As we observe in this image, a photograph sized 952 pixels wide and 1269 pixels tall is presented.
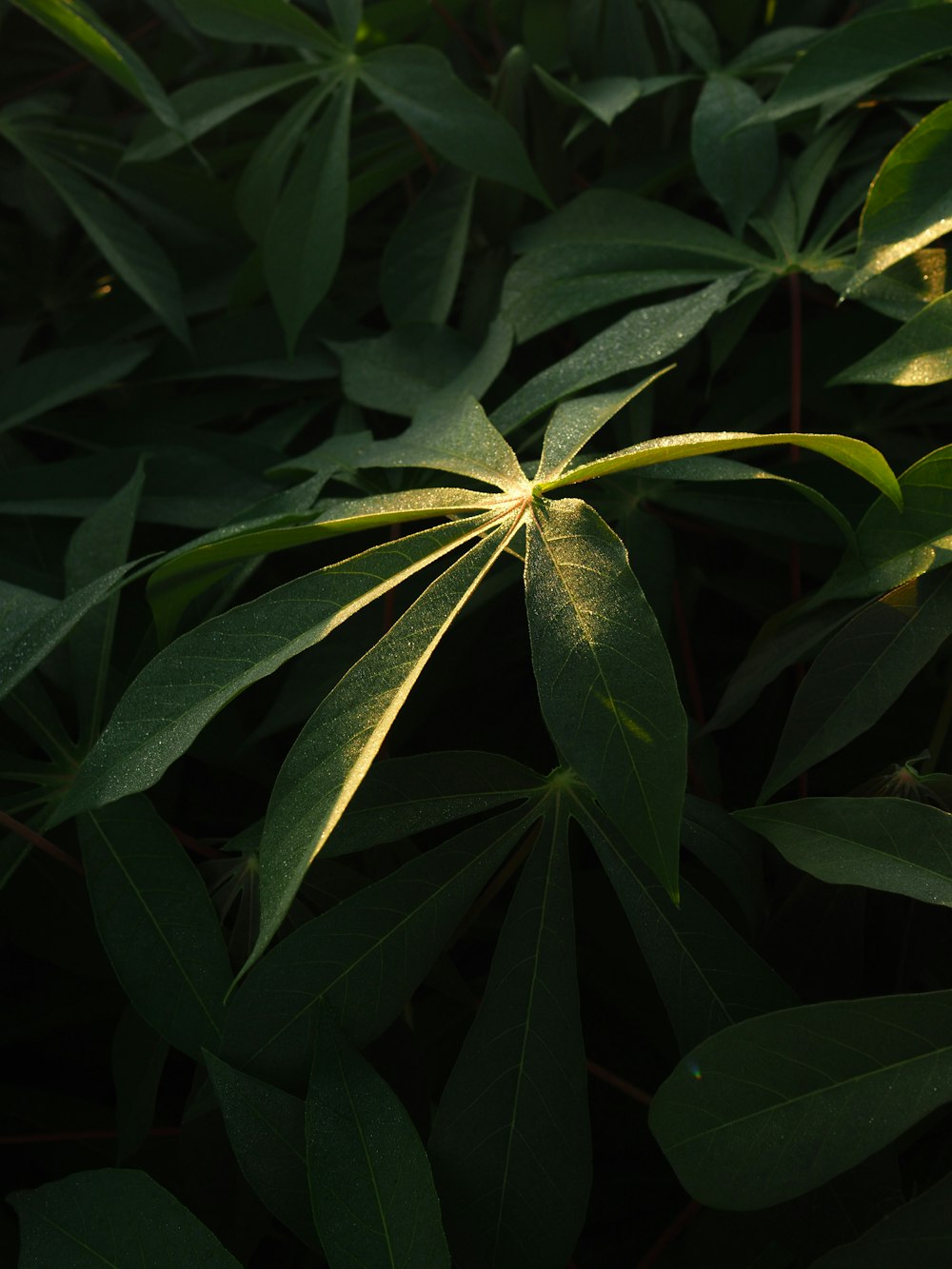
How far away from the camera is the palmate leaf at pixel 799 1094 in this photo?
396mm

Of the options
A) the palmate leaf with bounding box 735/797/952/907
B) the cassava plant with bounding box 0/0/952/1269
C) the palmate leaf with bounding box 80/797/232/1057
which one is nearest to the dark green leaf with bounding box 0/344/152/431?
the cassava plant with bounding box 0/0/952/1269

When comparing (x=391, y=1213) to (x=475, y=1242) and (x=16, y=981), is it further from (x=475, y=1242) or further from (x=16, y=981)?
(x=16, y=981)

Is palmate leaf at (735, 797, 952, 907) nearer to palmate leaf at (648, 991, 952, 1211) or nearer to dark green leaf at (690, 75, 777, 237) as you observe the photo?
palmate leaf at (648, 991, 952, 1211)

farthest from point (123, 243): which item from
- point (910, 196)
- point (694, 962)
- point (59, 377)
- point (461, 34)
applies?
point (694, 962)

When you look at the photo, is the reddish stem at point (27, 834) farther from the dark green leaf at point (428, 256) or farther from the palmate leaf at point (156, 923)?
the dark green leaf at point (428, 256)

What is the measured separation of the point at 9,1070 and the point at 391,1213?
40cm

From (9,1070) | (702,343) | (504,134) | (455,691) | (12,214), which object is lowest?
(9,1070)

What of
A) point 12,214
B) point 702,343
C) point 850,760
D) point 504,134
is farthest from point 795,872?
point 12,214

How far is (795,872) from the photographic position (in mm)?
545

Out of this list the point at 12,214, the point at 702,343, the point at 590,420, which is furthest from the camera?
the point at 12,214

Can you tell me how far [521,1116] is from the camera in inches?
17.8

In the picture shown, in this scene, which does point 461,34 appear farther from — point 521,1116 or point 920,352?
point 521,1116

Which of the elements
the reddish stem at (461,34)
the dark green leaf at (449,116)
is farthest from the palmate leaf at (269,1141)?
the reddish stem at (461,34)

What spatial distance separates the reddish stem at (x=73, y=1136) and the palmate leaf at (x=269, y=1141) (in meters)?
0.18
